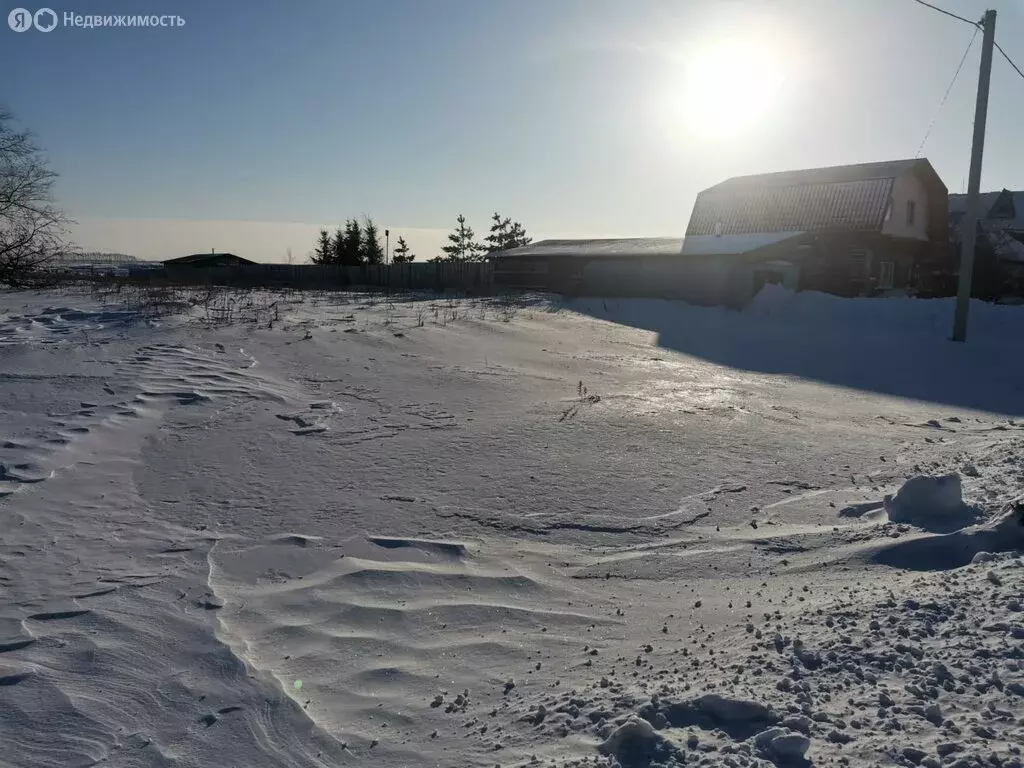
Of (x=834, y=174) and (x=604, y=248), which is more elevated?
(x=834, y=174)

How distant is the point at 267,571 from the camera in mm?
4008

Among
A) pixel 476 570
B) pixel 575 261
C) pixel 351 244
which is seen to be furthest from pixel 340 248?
pixel 476 570

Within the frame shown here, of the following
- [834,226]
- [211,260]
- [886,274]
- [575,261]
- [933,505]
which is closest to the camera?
[933,505]

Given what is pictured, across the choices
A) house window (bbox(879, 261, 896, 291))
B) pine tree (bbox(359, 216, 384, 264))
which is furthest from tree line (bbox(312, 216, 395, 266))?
house window (bbox(879, 261, 896, 291))

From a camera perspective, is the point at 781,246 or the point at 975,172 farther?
the point at 781,246

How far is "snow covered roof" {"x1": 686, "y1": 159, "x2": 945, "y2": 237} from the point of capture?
24219 mm

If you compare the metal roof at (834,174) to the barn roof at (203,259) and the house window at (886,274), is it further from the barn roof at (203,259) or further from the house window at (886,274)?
the barn roof at (203,259)

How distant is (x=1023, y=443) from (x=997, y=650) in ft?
17.7

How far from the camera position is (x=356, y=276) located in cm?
3809

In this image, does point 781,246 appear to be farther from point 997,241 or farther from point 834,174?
point 997,241

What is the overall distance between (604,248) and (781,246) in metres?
7.01

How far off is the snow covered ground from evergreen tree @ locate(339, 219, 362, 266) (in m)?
46.0

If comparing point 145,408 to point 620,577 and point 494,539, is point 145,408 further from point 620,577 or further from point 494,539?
point 620,577

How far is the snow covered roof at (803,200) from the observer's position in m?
24.2
